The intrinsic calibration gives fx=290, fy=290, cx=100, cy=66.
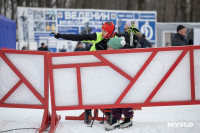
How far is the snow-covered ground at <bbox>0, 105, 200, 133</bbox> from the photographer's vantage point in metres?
4.48

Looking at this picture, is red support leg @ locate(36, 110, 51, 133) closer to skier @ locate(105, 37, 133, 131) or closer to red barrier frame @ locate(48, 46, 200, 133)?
red barrier frame @ locate(48, 46, 200, 133)

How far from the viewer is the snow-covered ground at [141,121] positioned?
4.48m

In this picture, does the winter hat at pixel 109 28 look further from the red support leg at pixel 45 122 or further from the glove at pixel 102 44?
the red support leg at pixel 45 122

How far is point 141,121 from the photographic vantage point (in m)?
5.13

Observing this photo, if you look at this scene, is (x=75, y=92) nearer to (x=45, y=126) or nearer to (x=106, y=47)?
(x=45, y=126)

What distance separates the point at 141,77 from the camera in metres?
4.54

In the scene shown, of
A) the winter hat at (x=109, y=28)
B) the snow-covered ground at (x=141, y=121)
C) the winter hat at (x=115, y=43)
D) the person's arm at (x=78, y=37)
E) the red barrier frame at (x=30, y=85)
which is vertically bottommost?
the snow-covered ground at (x=141, y=121)

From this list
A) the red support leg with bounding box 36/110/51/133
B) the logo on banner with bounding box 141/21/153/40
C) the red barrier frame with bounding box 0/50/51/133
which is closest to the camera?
the red support leg with bounding box 36/110/51/133

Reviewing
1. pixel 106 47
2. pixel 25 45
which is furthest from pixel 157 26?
pixel 106 47

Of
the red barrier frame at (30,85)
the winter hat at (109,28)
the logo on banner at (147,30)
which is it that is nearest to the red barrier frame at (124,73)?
the red barrier frame at (30,85)

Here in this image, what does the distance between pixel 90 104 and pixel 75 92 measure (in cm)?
30

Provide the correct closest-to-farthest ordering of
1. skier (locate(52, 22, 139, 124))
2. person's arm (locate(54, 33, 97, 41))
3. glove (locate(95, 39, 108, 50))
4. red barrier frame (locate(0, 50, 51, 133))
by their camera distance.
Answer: red barrier frame (locate(0, 50, 51, 133))
person's arm (locate(54, 33, 97, 41))
skier (locate(52, 22, 139, 124))
glove (locate(95, 39, 108, 50))

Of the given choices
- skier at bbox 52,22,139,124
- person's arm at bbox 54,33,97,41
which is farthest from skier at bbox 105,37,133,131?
person's arm at bbox 54,33,97,41

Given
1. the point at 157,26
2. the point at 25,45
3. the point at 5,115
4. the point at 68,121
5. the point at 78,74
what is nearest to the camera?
the point at 78,74
